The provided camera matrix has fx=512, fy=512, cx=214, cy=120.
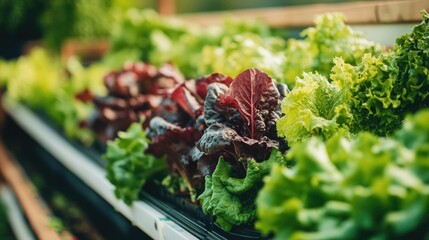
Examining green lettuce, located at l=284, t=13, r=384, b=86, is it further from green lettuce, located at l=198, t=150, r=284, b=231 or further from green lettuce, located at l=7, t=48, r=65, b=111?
green lettuce, located at l=7, t=48, r=65, b=111

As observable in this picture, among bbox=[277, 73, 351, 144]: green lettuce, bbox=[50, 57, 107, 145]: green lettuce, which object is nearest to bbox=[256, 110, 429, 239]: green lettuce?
bbox=[277, 73, 351, 144]: green lettuce

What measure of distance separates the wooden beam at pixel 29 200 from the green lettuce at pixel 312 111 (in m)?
1.94

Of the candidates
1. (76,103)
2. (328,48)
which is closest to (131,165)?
(328,48)

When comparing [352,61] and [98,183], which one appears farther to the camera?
[98,183]

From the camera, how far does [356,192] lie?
3.53ft

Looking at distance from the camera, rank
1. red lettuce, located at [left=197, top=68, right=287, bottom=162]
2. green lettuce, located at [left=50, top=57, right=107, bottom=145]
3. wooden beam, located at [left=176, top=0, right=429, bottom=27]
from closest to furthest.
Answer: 1. red lettuce, located at [left=197, top=68, right=287, bottom=162]
2. wooden beam, located at [left=176, top=0, right=429, bottom=27]
3. green lettuce, located at [left=50, top=57, right=107, bottom=145]

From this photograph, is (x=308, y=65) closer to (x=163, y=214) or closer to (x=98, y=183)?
(x=163, y=214)

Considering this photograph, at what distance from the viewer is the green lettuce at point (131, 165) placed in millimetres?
2379

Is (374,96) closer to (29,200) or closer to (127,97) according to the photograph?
(127,97)

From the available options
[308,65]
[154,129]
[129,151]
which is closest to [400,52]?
[308,65]

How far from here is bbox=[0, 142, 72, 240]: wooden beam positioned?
325cm

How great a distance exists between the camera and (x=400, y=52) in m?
1.75

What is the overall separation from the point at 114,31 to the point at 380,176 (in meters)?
4.08

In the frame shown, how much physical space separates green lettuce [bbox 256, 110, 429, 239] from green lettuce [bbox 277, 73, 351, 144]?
35 cm
